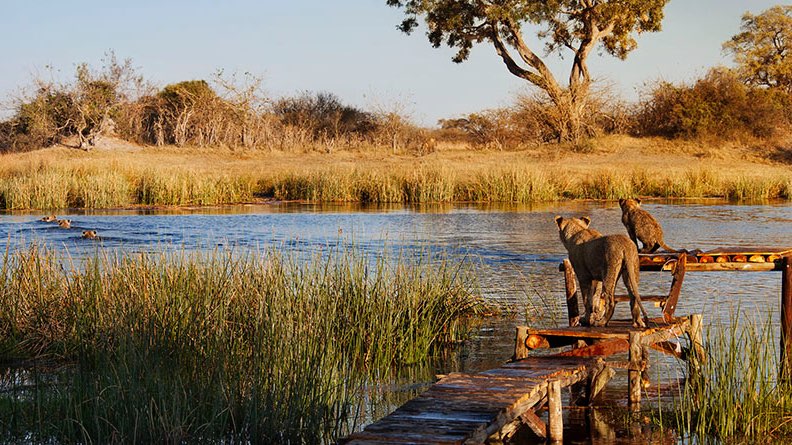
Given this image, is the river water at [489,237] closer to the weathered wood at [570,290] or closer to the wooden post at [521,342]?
the weathered wood at [570,290]

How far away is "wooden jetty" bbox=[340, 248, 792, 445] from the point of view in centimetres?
495

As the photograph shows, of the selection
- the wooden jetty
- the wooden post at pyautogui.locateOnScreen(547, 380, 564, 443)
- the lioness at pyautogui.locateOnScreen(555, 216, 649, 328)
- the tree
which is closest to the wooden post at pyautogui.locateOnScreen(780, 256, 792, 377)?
the wooden jetty

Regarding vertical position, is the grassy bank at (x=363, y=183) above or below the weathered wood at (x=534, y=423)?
above

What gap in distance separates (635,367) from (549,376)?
1021 millimetres

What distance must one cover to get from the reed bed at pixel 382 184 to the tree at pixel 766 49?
22091 millimetres

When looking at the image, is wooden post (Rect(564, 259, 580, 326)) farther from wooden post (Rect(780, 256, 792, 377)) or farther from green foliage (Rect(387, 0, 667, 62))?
green foliage (Rect(387, 0, 667, 62))

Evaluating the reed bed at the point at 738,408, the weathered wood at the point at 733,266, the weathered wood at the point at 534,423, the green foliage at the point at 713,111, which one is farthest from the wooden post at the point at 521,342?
the green foliage at the point at 713,111

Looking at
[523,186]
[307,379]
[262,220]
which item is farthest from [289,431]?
[523,186]

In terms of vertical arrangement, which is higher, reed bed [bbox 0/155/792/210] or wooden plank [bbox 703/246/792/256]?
reed bed [bbox 0/155/792/210]

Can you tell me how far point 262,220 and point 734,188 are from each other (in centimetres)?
1400

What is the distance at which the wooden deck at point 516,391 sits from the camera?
4.85m

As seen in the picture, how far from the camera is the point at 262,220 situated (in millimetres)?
20906

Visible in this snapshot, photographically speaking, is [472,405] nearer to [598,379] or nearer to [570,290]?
[598,379]

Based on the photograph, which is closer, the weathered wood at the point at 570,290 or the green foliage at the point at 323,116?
the weathered wood at the point at 570,290
